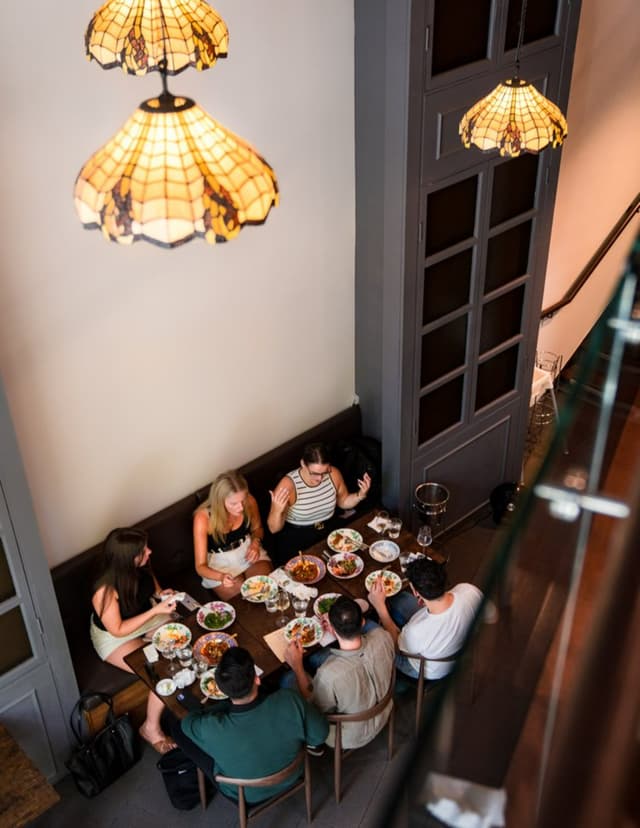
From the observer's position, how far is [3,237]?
4.26 meters

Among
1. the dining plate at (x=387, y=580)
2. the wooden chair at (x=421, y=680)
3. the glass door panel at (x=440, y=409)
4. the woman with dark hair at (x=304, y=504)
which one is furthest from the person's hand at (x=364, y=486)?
the wooden chair at (x=421, y=680)

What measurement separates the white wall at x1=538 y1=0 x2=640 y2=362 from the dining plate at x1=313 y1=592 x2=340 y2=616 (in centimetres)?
304

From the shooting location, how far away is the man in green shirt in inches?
162

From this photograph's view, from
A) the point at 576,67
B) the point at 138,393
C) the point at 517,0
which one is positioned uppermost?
the point at 517,0

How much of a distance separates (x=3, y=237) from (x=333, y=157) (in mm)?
2242

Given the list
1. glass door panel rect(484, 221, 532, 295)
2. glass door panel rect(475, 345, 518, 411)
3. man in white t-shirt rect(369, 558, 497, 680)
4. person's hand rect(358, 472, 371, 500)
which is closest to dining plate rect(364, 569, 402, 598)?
man in white t-shirt rect(369, 558, 497, 680)

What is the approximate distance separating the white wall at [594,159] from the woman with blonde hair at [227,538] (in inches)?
120

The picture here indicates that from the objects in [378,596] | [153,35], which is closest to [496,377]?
[378,596]

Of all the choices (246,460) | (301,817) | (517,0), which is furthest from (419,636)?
(517,0)

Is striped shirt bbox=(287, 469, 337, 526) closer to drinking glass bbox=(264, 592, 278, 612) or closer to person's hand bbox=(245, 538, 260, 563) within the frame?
person's hand bbox=(245, 538, 260, 563)

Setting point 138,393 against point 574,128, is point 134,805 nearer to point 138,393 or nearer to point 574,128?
point 138,393

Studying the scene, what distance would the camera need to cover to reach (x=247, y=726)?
4145 mm

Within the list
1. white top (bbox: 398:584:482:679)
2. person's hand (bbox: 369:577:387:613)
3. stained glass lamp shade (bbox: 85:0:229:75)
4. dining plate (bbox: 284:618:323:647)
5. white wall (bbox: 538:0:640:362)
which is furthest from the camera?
white wall (bbox: 538:0:640:362)

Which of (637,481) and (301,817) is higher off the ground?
(637,481)
